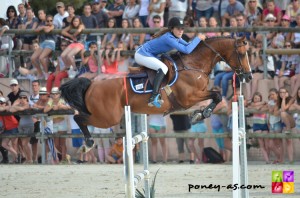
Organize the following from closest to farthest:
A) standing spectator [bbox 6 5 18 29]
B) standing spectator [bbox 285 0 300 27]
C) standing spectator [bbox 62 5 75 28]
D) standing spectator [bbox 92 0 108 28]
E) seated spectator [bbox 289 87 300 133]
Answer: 1. seated spectator [bbox 289 87 300 133]
2. standing spectator [bbox 285 0 300 27]
3. standing spectator [bbox 62 5 75 28]
4. standing spectator [bbox 92 0 108 28]
5. standing spectator [bbox 6 5 18 29]

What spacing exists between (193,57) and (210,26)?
4.73m

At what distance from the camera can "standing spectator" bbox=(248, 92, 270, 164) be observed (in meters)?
16.1

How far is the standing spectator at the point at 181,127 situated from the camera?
54.6 feet

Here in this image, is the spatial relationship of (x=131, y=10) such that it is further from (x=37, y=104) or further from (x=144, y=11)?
(x=37, y=104)

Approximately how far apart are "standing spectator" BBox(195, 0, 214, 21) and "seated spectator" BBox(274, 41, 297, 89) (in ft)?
7.49

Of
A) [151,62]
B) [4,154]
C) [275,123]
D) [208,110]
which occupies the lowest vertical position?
[4,154]

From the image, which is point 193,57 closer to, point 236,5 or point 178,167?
point 178,167

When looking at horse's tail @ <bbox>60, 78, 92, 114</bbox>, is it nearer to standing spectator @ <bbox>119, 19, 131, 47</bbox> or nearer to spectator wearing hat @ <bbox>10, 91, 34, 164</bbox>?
spectator wearing hat @ <bbox>10, 91, 34, 164</bbox>

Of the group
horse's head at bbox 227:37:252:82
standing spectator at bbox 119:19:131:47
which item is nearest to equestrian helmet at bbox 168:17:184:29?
horse's head at bbox 227:37:252:82

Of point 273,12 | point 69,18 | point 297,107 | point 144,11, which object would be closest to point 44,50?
point 69,18

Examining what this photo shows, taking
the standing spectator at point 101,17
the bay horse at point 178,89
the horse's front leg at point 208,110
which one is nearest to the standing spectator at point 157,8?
the standing spectator at point 101,17

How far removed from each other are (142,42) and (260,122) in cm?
304

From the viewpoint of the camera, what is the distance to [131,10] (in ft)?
60.4

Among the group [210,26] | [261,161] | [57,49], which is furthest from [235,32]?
[57,49]
